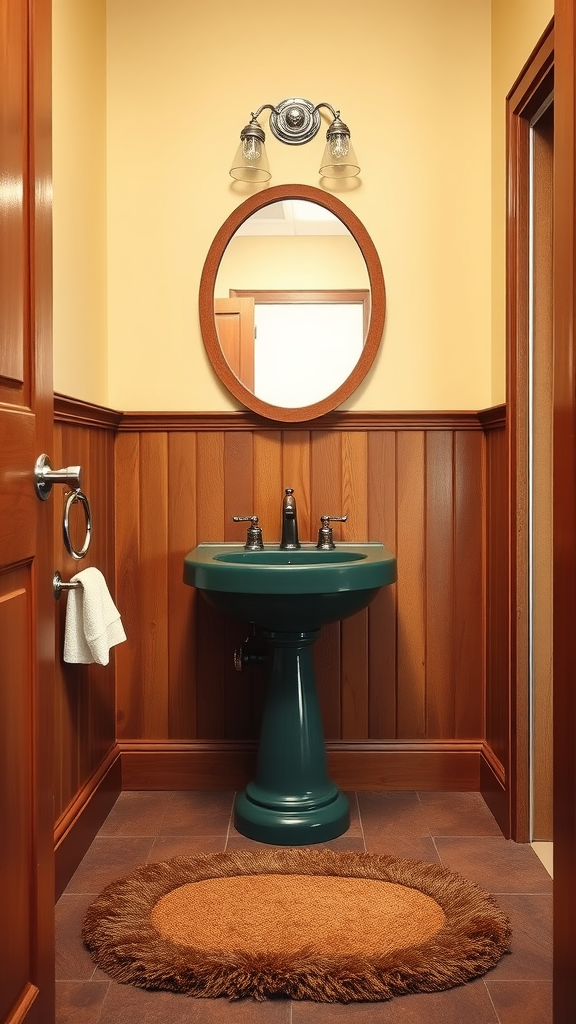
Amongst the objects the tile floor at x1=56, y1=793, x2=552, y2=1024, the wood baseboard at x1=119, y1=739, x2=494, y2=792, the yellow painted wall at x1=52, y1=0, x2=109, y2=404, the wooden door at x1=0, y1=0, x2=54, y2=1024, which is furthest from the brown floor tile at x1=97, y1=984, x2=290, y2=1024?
the yellow painted wall at x1=52, y1=0, x2=109, y2=404

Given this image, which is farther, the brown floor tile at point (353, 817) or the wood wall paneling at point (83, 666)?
the brown floor tile at point (353, 817)

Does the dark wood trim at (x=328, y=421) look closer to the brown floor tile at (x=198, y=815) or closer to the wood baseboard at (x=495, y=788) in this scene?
the wood baseboard at (x=495, y=788)

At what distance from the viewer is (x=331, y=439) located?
9.17ft

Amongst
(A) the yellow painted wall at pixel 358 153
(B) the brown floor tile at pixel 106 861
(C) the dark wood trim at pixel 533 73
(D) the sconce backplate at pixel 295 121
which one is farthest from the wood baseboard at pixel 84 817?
(C) the dark wood trim at pixel 533 73

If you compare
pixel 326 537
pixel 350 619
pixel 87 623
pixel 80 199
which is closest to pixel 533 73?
pixel 80 199

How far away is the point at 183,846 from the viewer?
2.36 m

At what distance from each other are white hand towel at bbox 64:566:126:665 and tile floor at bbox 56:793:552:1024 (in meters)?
0.54

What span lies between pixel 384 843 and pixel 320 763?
0.88 ft

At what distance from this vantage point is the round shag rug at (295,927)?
5.66ft

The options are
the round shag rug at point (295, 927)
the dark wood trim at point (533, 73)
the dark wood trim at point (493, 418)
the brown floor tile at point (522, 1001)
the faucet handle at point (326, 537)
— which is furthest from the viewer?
the faucet handle at point (326, 537)

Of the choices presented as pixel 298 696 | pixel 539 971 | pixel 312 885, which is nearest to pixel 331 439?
pixel 298 696

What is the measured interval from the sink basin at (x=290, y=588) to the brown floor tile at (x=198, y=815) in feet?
1.91

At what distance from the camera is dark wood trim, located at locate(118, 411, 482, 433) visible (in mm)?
2775

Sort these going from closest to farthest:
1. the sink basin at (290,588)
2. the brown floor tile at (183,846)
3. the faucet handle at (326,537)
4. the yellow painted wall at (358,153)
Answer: the sink basin at (290,588) < the brown floor tile at (183,846) < the faucet handle at (326,537) < the yellow painted wall at (358,153)
